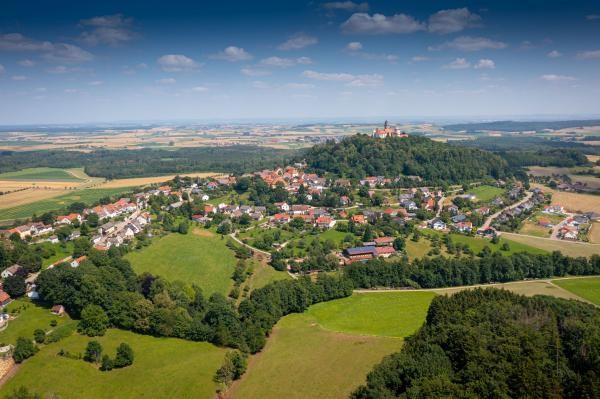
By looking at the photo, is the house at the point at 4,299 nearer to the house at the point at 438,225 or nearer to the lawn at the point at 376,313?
the lawn at the point at 376,313

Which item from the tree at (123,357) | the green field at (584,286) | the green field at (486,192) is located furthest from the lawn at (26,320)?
the green field at (486,192)

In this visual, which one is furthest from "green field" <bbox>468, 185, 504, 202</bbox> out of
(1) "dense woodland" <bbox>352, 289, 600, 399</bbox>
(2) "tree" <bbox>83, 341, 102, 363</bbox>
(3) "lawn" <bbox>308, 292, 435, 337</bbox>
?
(2) "tree" <bbox>83, 341, 102, 363</bbox>

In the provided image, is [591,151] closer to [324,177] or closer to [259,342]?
[324,177]

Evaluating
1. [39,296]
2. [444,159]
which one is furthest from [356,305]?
[444,159]

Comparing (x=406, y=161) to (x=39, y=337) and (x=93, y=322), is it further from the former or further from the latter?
(x=39, y=337)

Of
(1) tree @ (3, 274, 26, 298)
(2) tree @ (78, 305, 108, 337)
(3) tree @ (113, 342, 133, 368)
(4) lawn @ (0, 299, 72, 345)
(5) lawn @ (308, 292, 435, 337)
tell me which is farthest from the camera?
(1) tree @ (3, 274, 26, 298)

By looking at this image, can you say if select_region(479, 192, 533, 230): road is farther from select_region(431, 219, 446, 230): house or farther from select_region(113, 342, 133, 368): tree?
select_region(113, 342, 133, 368): tree
